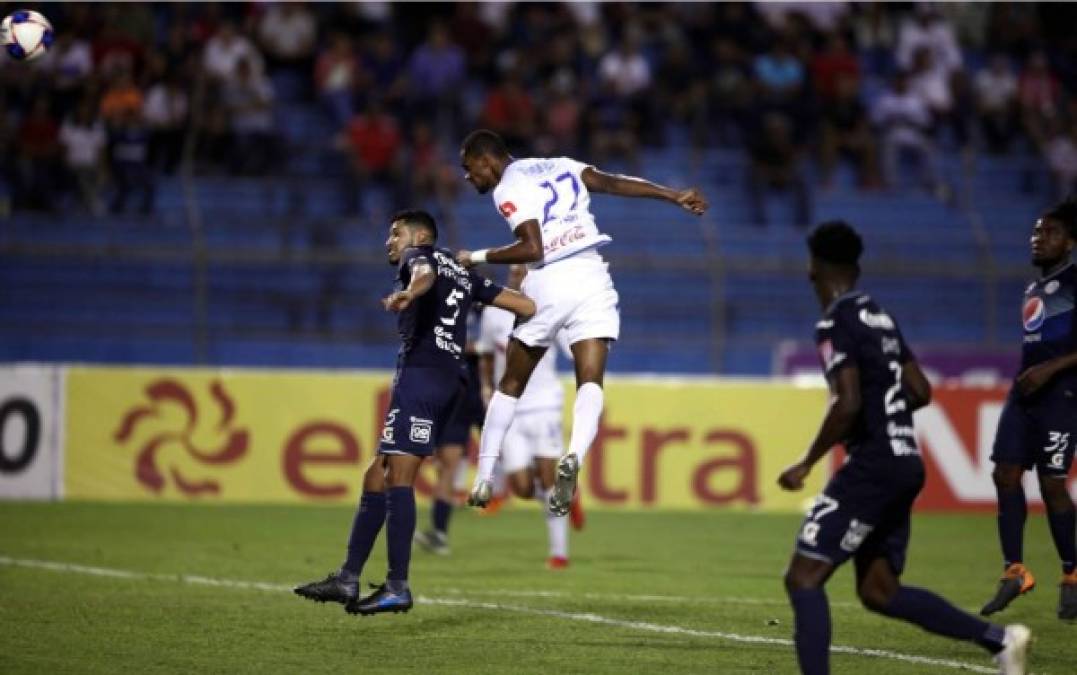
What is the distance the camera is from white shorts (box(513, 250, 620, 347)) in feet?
36.2

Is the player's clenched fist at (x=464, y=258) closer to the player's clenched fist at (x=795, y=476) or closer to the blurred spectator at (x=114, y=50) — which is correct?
the player's clenched fist at (x=795, y=476)

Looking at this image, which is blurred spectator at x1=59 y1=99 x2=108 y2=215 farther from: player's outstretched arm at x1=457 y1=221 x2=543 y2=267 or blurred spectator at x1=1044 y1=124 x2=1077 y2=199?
player's outstretched arm at x1=457 y1=221 x2=543 y2=267

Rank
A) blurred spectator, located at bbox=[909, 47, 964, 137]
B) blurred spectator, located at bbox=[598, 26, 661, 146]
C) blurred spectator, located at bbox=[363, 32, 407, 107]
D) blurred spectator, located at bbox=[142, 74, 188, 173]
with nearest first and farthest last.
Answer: blurred spectator, located at bbox=[142, 74, 188, 173], blurred spectator, located at bbox=[363, 32, 407, 107], blurred spectator, located at bbox=[598, 26, 661, 146], blurred spectator, located at bbox=[909, 47, 964, 137]

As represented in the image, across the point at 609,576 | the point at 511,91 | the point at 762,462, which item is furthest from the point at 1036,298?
the point at 511,91

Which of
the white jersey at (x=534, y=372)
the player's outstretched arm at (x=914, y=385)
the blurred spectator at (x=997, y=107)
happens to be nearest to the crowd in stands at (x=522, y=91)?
the blurred spectator at (x=997, y=107)

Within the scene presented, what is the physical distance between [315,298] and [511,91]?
4528 millimetres

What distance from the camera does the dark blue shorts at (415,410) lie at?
10508 millimetres

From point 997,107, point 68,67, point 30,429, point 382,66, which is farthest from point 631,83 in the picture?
point 30,429

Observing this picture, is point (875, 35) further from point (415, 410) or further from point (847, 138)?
point (415, 410)

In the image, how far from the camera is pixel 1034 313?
37.4 ft

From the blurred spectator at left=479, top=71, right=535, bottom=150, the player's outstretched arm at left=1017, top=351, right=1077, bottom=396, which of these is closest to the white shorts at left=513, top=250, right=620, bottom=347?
the player's outstretched arm at left=1017, top=351, right=1077, bottom=396

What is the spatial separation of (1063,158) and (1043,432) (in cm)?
1529

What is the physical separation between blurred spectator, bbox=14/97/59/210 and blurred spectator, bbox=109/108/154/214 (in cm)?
77

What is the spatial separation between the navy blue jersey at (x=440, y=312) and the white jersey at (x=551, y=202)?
44cm
